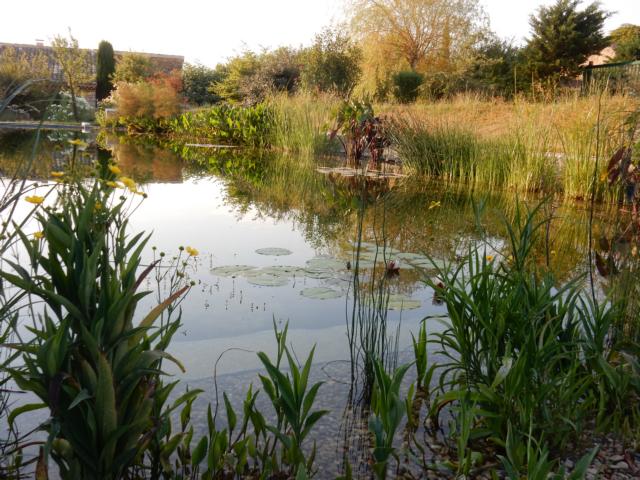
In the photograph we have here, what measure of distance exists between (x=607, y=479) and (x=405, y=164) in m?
8.05

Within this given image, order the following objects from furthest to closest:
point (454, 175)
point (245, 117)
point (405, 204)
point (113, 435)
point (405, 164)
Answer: point (245, 117) < point (405, 164) < point (454, 175) < point (405, 204) < point (113, 435)

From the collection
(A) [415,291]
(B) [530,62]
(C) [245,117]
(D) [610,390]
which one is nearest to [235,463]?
(D) [610,390]

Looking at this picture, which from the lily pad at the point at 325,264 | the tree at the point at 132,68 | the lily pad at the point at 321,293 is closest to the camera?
the lily pad at the point at 321,293

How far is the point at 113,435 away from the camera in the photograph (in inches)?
51.5

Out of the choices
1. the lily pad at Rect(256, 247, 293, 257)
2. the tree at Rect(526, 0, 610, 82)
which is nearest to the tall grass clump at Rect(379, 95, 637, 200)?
the lily pad at Rect(256, 247, 293, 257)

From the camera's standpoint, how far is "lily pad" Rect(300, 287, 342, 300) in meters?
3.32

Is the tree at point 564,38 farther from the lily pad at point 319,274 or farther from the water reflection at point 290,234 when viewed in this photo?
the lily pad at point 319,274

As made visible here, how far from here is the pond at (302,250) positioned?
251cm

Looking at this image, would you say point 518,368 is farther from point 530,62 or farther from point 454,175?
point 530,62

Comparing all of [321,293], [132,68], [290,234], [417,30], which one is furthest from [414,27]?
[321,293]

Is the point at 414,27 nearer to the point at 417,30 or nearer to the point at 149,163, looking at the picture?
the point at 417,30

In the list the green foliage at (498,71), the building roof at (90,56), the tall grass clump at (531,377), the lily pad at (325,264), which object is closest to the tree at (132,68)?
the building roof at (90,56)

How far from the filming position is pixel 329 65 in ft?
64.4

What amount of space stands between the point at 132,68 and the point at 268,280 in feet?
78.4
